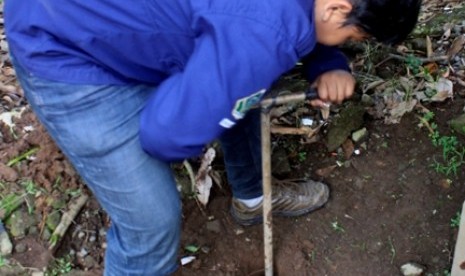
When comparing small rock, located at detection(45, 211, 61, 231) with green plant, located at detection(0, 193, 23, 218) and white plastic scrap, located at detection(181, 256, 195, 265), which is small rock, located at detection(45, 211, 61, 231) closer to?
green plant, located at detection(0, 193, 23, 218)

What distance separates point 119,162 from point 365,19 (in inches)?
32.4

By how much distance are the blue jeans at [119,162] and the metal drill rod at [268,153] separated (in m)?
0.39

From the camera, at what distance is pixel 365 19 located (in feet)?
5.60

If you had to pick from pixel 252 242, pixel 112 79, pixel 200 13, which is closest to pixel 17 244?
pixel 252 242

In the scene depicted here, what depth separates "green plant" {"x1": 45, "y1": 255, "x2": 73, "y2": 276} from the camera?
2.68 metres

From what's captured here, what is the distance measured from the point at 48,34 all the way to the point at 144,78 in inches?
11.8

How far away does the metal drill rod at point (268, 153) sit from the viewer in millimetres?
2215

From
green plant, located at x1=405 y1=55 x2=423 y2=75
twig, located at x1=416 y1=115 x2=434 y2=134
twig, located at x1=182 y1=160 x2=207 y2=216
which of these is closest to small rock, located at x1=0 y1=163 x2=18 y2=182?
twig, located at x1=182 y1=160 x2=207 y2=216

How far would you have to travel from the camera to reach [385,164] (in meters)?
3.02

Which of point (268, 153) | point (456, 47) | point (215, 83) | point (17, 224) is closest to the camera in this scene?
point (215, 83)

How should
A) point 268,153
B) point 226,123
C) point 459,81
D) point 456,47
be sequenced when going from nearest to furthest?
point 226,123 → point 268,153 → point 459,81 → point 456,47

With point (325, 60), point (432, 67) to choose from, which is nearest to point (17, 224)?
point (325, 60)

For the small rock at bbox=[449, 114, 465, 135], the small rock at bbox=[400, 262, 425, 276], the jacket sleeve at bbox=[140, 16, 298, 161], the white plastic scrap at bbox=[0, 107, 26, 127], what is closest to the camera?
the jacket sleeve at bbox=[140, 16, 298, 161]

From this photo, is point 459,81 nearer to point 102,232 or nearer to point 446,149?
point 446,149
